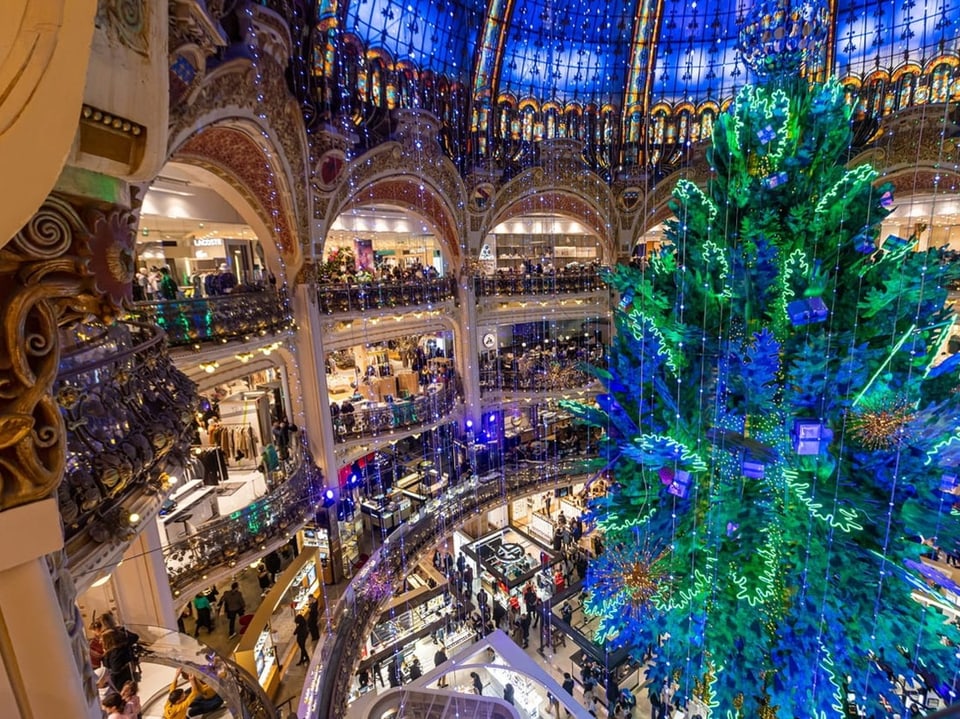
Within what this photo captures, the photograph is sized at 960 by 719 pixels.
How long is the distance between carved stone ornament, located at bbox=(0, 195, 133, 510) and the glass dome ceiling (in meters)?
11.6

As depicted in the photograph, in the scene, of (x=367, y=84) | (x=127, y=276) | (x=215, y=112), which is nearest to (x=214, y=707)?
(x=127, y=276)

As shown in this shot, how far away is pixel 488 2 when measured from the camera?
13016mm

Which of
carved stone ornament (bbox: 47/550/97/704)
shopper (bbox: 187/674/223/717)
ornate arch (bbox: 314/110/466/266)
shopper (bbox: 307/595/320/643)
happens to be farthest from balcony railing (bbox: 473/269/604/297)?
carved stone ornament (bbox: 47/550/97/704)

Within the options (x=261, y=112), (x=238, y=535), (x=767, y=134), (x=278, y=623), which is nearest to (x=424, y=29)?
(x=261, y=112)

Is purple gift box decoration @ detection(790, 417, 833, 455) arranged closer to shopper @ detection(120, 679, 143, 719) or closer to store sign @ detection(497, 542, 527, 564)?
shopper @ detection(120, 679, 143, 719)

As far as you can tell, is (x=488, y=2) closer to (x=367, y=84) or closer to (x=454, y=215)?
(x=367, y=84)

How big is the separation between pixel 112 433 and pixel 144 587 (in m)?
5.14

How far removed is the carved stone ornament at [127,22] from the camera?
161 centimetres

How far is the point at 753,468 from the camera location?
12.2 ft

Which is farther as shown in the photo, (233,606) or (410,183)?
(410,183)

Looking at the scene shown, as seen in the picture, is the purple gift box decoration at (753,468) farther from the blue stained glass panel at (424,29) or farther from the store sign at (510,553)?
the blue stained glass panel at (424,29)

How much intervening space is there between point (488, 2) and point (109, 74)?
1490 centimetres

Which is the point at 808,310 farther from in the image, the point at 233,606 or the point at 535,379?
the point at 535,379

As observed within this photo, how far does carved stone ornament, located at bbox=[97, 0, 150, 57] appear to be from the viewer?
63.4 inches
